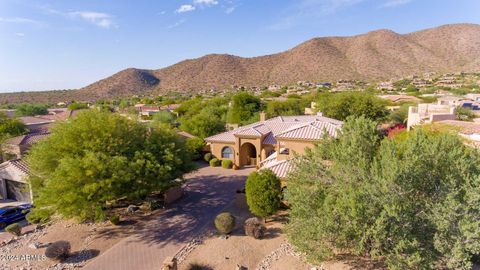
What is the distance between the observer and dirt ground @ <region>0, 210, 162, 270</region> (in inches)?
616

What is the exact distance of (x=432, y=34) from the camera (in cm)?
13150

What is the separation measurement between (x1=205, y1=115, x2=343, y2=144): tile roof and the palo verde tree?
1109 centimetres

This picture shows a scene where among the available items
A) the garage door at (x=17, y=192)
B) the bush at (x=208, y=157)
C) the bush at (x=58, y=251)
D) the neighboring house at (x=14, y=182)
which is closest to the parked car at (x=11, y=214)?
the neighboring house at (x=14, y=182)

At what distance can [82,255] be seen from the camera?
1625cm

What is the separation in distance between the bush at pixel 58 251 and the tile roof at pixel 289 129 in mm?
17032

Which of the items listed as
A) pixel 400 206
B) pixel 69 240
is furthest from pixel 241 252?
pixel 69 240

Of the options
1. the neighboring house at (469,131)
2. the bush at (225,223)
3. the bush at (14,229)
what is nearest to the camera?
the bush at (225,223)

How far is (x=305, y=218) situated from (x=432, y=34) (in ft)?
510

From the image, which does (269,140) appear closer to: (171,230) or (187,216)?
(187,216)

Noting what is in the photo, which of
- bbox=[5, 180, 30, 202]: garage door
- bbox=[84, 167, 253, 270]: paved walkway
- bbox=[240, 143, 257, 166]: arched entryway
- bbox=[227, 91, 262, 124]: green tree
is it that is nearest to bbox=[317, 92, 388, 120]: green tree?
bbox=[227, 91, 262, 124]: green tree

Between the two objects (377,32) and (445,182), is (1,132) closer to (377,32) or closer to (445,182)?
(445,182)

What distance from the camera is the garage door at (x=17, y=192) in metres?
24.6

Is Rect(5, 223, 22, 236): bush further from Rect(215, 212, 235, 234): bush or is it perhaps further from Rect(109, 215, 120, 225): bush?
Rect(215, 212, 235, 234): bush

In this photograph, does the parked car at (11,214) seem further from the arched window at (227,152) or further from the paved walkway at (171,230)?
the arched window at (227,152)
